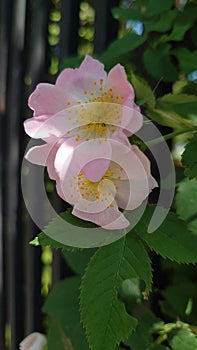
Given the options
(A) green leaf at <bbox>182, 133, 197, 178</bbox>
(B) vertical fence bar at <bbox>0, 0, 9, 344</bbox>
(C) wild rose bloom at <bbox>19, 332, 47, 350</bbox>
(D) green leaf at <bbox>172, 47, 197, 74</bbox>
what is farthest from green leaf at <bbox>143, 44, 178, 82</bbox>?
(B) vertical fence bar at <bbox>0, 0, 9, 344</bbox>

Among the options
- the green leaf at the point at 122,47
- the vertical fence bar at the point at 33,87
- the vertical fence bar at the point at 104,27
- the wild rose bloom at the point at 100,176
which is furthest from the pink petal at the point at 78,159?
the vertical fence bar at the point at 33,87

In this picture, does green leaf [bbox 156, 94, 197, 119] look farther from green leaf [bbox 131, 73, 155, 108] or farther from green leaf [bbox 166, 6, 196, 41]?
green leaf [bbox 166, 6, 196, 41]

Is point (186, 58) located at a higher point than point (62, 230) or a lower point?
higher

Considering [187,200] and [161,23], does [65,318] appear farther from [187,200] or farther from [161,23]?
[161,23]

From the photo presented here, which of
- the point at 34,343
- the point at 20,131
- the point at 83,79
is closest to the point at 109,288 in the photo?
the point at 83,79

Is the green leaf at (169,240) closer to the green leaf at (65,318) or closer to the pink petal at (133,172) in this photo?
the pink petal at (133,172)

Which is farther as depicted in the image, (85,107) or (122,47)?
(122,47)
